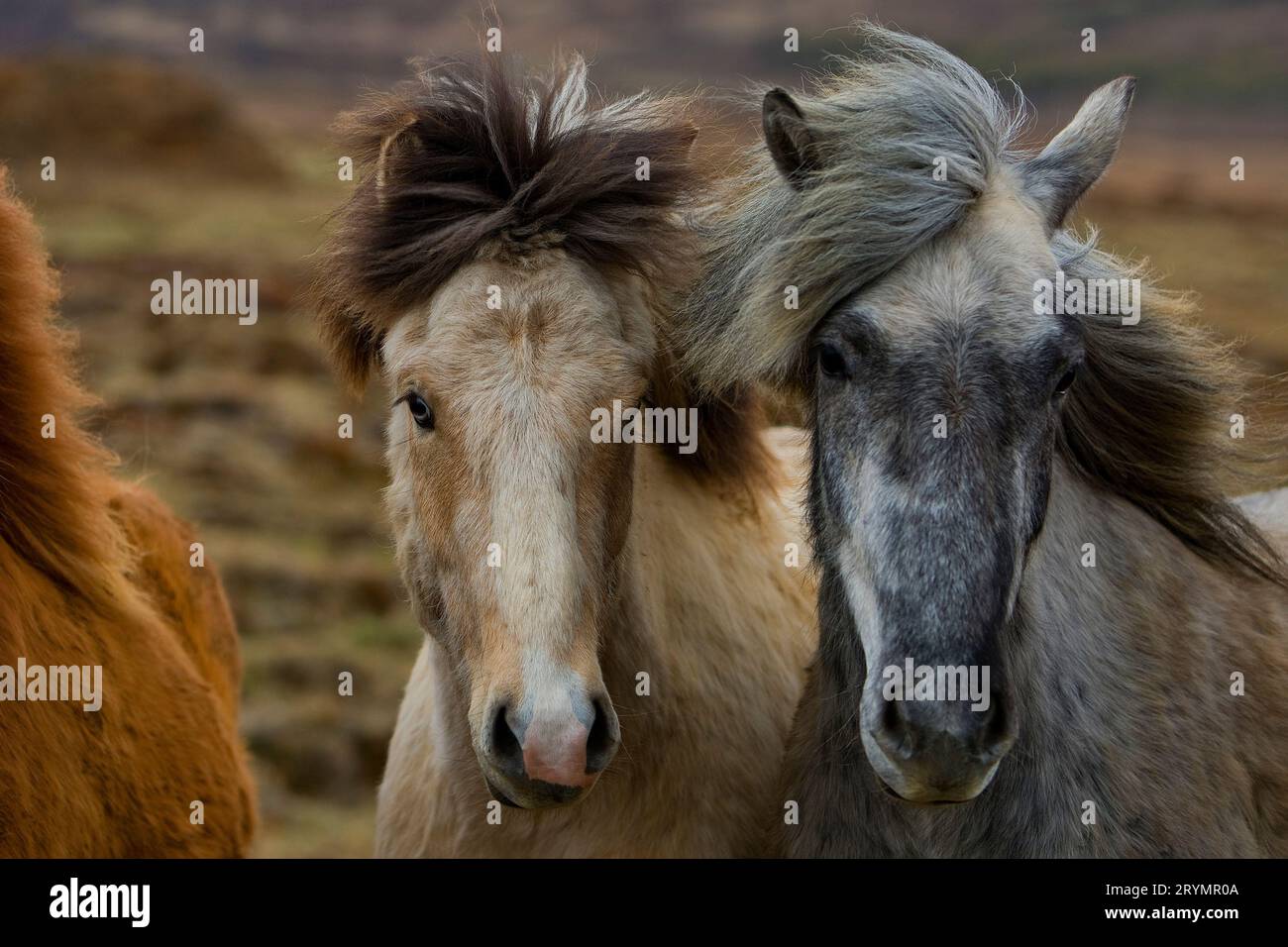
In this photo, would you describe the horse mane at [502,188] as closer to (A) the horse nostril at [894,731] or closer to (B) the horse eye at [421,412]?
(B) the horse eye at [421,412]

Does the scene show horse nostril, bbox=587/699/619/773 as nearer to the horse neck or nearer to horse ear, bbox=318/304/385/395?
horse ear, bbox=318/304/385/395

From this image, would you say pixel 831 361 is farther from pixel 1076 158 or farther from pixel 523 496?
pixel 1076 158

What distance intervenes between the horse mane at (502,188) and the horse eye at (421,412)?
0.96 feet

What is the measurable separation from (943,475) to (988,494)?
0.37 feet

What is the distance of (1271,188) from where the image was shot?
41812 mm

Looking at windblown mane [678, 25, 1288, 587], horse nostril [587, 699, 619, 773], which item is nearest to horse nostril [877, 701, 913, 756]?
horse nostril [587, 699, 619, 773]

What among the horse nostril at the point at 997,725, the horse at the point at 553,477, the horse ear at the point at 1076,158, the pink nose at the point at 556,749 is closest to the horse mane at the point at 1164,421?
the horse ear at the point at 1076,158

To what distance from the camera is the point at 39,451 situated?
155 inches

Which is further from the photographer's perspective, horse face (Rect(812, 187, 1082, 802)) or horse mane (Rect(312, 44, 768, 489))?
horse mane (Rect(312, 44, 768, 489))

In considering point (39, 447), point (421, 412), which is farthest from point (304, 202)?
point (421, 412)

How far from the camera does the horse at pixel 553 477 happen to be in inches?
117

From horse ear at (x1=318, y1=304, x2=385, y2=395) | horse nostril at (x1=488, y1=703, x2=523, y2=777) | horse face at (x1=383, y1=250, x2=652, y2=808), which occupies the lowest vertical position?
horse nostril at (x1=488, y1=703, x2=523, y2=777)

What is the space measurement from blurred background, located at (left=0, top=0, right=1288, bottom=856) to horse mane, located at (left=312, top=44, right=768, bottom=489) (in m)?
0.32

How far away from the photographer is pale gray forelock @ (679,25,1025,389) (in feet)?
10.3
